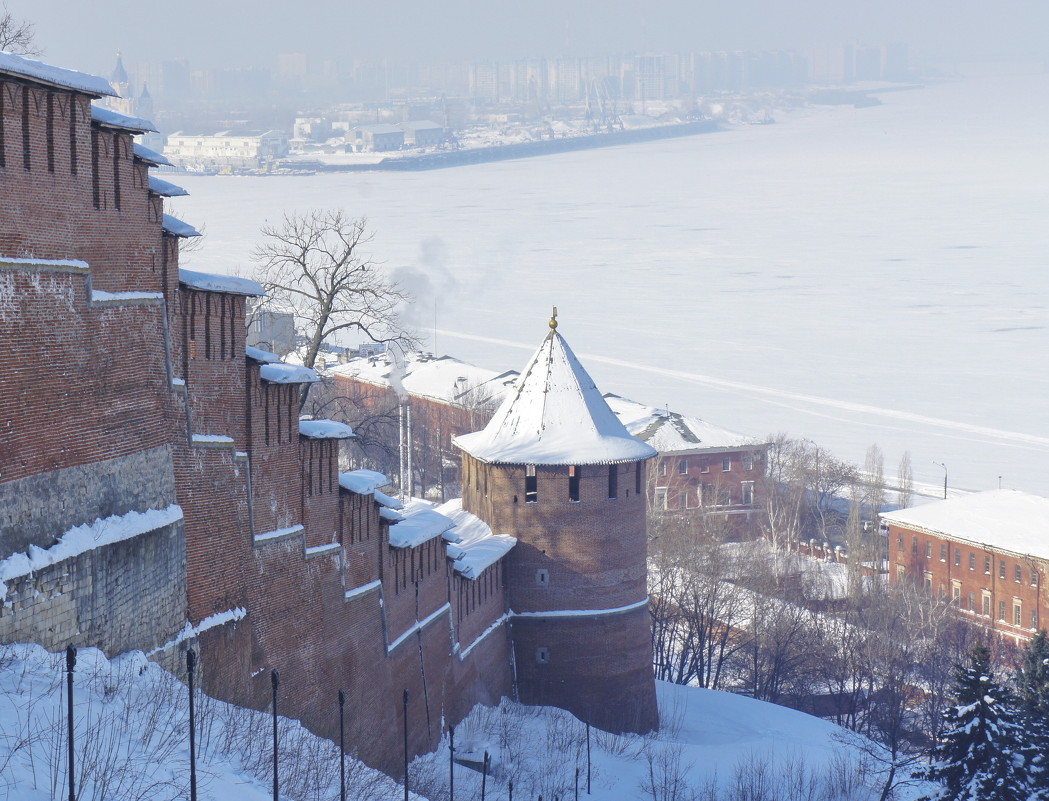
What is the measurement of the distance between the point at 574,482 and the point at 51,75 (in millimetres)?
14022

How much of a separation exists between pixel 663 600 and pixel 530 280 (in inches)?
2527

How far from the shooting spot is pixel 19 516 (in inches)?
512

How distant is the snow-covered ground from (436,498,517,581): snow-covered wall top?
7.39 ft

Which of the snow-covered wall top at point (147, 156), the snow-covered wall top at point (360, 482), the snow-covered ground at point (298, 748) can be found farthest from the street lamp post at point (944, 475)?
the snow-covered wall top at point (147, 156)

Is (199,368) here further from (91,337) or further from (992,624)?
(992,624)

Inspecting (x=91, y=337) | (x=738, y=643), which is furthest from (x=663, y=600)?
(x=91, y=337)

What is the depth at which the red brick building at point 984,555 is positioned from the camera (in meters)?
43.2

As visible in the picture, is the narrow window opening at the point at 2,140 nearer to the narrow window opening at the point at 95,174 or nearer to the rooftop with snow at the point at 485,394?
the narrow window opening at the point at 95,174

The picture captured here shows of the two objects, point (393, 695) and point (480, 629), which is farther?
point (480, 629)

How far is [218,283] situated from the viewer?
52.4ft

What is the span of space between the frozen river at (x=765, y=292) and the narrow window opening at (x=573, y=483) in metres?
32.4

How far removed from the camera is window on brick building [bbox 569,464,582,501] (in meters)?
25.6

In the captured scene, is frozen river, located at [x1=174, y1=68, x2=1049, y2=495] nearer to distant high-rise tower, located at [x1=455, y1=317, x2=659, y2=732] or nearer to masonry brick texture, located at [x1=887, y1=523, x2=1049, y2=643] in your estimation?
masonry brick texture, located at [x1=887, y1=523, x2=1049, y2=643]

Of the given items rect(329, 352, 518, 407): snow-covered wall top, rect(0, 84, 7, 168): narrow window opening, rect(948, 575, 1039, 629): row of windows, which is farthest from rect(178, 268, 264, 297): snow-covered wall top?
rect(329, 352, 518, 407): snow-covered wall top
